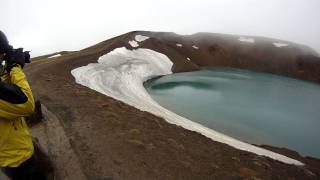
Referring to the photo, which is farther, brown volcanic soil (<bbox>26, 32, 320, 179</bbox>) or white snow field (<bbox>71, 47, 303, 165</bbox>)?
white snow field (<bbox>71, 47, 303, 165</bbox>)

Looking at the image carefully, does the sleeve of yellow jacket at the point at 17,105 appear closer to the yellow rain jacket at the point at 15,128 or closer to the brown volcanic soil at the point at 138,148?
the yellow rain jacket at the point at 15,128

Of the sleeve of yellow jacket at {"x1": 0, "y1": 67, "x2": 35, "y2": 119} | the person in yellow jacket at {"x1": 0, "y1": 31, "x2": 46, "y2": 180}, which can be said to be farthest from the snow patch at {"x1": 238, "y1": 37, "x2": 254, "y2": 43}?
the sleeve of yellow jacket at {"x1": 0, "y1": 67, "x2": 35, "y2": 119}

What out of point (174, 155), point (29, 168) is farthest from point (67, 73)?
point (29, 168)

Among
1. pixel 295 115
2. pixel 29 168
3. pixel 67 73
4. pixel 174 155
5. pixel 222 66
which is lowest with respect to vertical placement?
pixel 222 66

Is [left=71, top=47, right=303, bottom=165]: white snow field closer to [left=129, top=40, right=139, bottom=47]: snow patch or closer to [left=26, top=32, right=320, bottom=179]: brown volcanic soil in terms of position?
[left=129, top=40, right=139, bottom=47]: snow patch

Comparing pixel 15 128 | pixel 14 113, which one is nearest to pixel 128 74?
pixel 15 128

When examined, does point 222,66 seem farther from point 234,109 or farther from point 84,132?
point 84,132
